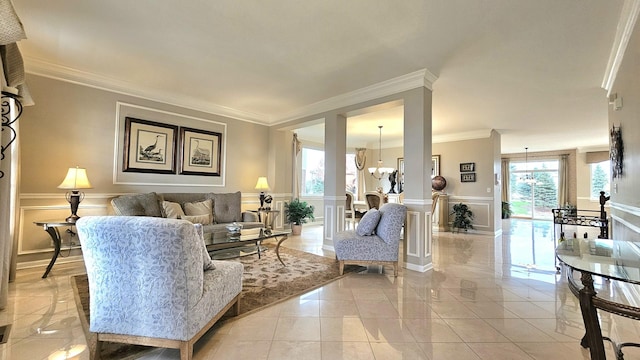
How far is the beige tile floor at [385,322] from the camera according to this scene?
1774mm

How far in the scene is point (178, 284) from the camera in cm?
155

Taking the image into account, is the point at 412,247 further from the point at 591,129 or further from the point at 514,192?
the point at 514,192

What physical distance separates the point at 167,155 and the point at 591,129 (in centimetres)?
944

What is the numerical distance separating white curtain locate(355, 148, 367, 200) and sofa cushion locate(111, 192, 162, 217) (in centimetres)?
590

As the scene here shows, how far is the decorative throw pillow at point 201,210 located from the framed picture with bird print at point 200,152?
2.48 feet

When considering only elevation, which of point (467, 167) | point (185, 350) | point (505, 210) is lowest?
point (185, 350)

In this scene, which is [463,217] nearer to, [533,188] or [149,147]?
[533,188]

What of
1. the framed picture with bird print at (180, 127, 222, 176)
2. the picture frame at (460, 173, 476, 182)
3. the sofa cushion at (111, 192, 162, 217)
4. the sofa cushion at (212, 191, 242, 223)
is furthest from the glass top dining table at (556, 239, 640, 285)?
the picture frame at (460, 173, 476, 182)

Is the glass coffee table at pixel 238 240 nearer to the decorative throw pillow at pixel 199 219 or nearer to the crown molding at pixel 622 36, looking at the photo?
the decorative throw pillow at pixel 199 219

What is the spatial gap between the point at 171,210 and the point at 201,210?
47cm

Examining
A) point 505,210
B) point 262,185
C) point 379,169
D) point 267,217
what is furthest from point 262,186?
point 505,210

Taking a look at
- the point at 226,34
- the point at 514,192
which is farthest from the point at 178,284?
the point at 514,192

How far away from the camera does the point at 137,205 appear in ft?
Answer: 12.2

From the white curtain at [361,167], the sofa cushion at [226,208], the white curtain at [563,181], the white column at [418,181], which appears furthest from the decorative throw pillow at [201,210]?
the white curtain at [563,181]
